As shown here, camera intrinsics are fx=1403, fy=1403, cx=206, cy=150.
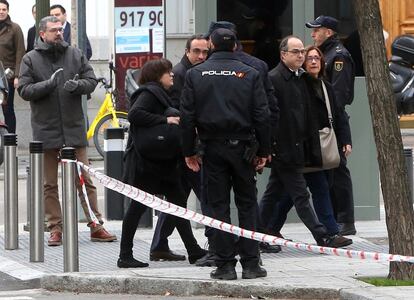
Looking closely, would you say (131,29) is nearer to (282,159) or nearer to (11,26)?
(11,26)

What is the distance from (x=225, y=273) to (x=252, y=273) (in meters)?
0.22

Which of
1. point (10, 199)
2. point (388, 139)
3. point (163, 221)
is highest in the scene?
point (388, 139)

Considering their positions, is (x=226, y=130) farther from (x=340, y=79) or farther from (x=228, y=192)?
(x=340, y=79)

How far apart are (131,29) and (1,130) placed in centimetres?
214

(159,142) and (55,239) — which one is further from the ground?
(159,142)

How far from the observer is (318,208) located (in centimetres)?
1228

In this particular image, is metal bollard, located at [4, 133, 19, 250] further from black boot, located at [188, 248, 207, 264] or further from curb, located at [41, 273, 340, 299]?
black boot, located at [188, 248, 207, 264]

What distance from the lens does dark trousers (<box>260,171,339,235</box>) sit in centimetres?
1224

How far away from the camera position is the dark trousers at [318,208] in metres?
12.2

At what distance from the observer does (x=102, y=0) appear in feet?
76.8

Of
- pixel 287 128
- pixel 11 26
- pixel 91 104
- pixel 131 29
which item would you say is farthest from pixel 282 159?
pixel 91 104

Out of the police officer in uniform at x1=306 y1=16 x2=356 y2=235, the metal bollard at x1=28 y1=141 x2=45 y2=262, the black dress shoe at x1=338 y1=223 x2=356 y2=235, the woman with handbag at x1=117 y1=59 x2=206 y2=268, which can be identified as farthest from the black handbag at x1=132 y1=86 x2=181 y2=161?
the black dress shoe at x1=338 y1=223 x2=356 y2=235

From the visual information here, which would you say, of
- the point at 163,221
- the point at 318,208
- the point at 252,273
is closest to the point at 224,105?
the point at 252,273

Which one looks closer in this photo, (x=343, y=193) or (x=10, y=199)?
(x=10, y=199)
